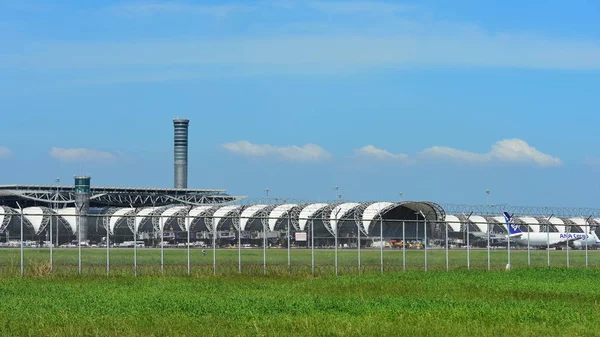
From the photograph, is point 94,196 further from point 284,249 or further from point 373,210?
point 284,249

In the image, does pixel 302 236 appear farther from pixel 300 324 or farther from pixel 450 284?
pixel 300 324

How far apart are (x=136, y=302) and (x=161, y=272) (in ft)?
39.7

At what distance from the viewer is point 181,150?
186 m

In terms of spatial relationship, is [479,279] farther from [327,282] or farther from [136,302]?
[136,302]

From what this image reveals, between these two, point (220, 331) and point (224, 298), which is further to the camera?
point (224, 298)

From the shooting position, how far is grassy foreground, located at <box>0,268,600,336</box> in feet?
65.1

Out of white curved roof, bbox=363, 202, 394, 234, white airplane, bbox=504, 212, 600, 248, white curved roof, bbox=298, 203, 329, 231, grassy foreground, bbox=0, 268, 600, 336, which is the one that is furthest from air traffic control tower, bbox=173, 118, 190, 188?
grassy foreground, bbox=0, 268, 600, 336

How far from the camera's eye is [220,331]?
19375 mm

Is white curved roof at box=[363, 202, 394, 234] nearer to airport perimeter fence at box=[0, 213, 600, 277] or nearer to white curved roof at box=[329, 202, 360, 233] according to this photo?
airport perimeter fence at box=[0, 213, 600, 277]

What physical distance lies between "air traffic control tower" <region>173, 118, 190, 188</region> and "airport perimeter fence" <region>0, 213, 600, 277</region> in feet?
241

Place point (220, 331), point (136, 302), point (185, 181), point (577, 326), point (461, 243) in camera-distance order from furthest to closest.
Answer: point (185, 181)
point (461, 243)
point (136, 302)
point (577, 326)
point (220, 331)

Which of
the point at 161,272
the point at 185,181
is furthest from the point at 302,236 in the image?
the point at 185,181

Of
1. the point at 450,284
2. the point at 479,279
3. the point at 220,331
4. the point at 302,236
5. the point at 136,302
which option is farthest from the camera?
the point at 302,236

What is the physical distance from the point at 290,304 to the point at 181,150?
162895 millimetres
